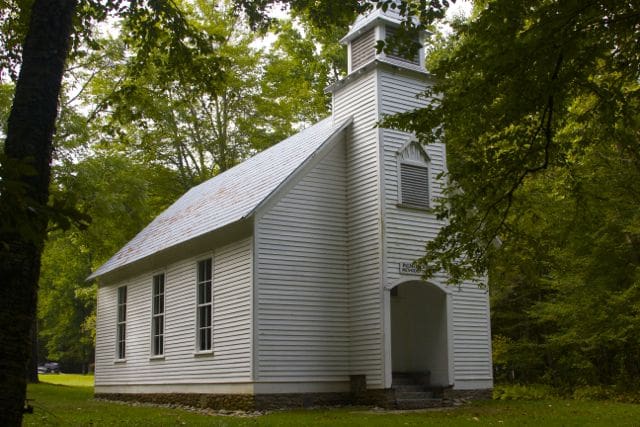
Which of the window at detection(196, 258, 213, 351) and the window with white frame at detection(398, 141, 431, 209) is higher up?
the window with white frame at detection(398, 141, 431, 209)

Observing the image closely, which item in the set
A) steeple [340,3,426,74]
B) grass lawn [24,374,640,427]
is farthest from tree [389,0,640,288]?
steeple [340,3,426,74]

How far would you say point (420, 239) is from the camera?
17.2 meters

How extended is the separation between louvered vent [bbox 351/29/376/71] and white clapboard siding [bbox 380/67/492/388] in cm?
94

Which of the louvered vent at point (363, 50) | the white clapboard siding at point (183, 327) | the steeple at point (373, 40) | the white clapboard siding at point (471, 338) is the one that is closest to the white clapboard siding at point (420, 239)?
the white clapboard siding at point (471, 338)

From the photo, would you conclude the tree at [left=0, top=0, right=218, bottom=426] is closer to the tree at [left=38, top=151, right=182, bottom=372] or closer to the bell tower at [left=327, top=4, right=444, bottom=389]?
the tree at [left=38, top=151, right=182, bottom=372]

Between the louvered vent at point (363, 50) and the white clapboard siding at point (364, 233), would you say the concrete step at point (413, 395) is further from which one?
the louvered vent at point (363, 50)

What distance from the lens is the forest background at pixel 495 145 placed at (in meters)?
9.14

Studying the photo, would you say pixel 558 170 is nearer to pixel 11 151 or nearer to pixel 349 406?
pixel 349 406

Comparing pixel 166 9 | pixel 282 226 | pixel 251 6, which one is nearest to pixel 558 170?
pixel 282 226

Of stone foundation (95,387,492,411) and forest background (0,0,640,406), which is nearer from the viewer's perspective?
forest background (0,0,640,406)

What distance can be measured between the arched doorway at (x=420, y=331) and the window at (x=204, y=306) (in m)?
4.56

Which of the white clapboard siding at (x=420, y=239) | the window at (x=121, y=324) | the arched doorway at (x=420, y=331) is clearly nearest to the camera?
the white clapboard siding at (x=420, y=239)

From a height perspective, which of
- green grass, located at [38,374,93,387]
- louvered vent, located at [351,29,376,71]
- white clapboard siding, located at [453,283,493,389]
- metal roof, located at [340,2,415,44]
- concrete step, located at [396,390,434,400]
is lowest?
green grass, located at [38,374,93,387]

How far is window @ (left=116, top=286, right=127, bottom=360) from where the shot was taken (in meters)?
23.2
